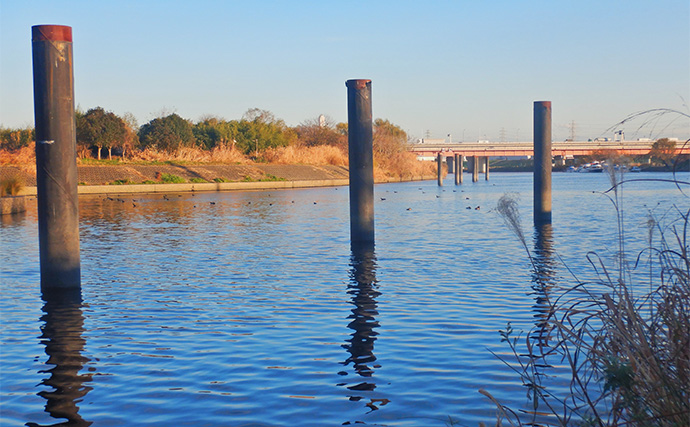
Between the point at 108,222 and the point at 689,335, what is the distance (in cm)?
2510

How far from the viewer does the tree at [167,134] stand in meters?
74.9

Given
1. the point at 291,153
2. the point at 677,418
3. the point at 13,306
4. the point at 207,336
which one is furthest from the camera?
the point at 291,153

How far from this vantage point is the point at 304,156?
85688 mm

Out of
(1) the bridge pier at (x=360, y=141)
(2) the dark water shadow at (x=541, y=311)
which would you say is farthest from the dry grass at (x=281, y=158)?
(2) the dark water shadow at (x=541, y=311)

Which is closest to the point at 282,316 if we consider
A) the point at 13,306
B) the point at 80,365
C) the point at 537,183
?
the point at 80,365

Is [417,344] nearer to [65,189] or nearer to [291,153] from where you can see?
[65,189]

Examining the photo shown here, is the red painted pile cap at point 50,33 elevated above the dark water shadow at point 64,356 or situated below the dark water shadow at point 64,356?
above

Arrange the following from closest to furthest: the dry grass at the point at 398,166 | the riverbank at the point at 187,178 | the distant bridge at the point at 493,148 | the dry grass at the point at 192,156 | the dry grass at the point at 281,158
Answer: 1. the riverbank at the point at 187,178
2. the dry grass at the point at 281,158
3. the dry grass at the point at 192,156
4. the dry grass at the point at 398,166
5. the distant bridge at the point at 493,148

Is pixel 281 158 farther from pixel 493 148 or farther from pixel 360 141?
pixel 360 141

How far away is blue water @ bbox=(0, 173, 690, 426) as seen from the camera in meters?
6.36

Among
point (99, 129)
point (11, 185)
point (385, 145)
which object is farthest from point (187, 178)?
point (385, 145)

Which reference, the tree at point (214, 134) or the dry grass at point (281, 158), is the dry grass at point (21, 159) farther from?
the tree at point (214, 134)

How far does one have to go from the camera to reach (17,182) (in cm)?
3541

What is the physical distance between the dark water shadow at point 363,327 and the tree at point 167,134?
61.9 m
